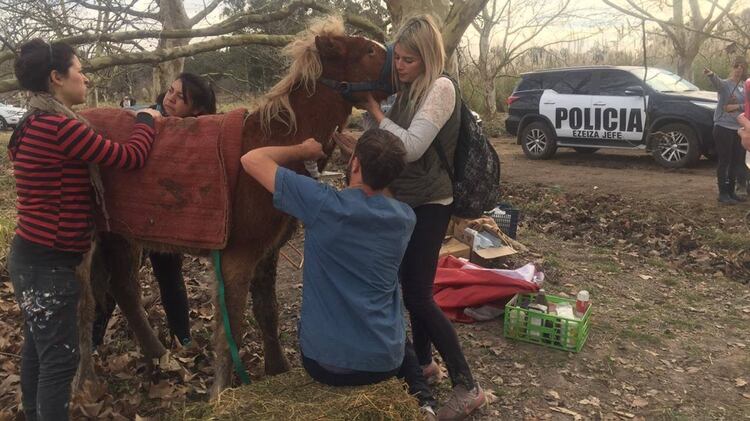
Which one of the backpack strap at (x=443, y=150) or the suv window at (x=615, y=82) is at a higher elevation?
the suv window at (x=615, y=82)

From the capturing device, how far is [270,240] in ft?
9.02

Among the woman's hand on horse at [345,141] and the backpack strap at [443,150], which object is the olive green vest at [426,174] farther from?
the woman's hand on horse at [345,141]

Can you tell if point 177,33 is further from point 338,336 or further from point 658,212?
point 658,212

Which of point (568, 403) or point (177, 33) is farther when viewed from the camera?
point (177, 33)

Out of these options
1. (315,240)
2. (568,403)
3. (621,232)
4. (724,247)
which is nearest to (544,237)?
(621,232)

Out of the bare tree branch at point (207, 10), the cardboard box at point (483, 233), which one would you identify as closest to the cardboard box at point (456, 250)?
the cardboard box at point (483, 233)

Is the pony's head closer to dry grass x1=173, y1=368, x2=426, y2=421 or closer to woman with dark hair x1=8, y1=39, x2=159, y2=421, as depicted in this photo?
woman with dark hair x1=8, y1=39, x2=159, y2=421

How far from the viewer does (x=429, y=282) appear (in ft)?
9.37

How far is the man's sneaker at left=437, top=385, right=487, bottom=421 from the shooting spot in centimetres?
298

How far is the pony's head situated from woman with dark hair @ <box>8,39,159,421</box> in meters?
0.70

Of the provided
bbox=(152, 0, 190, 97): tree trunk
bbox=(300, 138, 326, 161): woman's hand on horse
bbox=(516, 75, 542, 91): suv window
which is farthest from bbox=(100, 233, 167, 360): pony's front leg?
bbox=(516, 75, 542, 91): suv window

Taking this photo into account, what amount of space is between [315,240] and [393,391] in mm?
710

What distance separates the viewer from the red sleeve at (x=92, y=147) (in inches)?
89.0

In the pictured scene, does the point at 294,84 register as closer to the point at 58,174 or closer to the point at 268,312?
the point at 58,174
